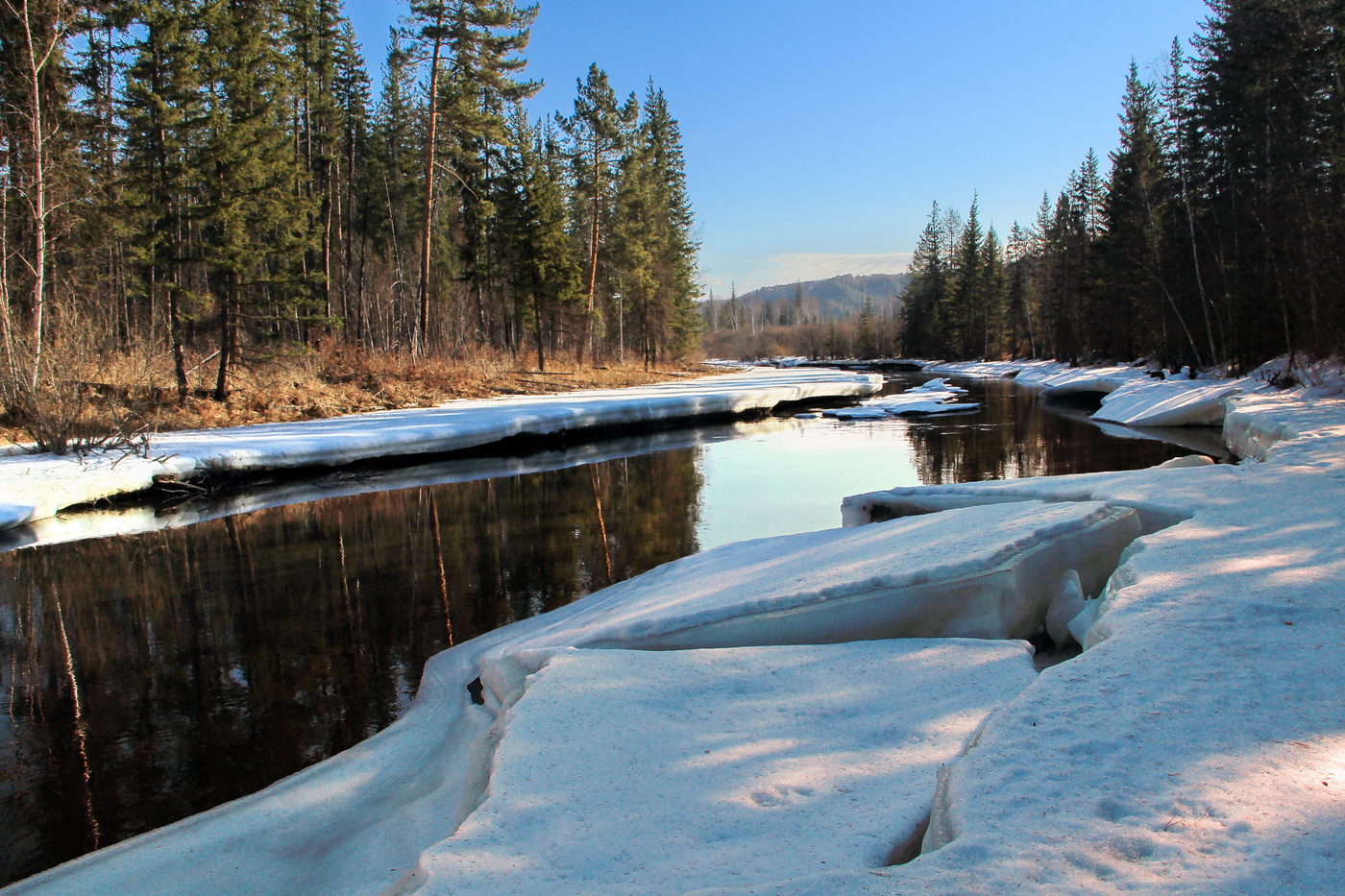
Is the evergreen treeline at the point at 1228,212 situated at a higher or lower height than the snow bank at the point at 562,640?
higher

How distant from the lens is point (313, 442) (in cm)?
1216

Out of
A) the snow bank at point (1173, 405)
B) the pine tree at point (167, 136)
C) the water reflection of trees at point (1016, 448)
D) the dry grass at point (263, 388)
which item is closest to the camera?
the dry grass at point (263, 388)

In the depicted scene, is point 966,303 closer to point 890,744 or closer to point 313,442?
point 313,442

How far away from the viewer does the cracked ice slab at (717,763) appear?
1986 mm

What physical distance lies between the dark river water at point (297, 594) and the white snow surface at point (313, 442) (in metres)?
0.47

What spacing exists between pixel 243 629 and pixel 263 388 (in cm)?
1194

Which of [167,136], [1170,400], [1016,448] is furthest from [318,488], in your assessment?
[1170,400]

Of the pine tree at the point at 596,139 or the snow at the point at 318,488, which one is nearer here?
the snow at the point at 318,488

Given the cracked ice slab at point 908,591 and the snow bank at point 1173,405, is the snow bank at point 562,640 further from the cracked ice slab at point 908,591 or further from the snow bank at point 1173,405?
the snow bank at point 1173,405

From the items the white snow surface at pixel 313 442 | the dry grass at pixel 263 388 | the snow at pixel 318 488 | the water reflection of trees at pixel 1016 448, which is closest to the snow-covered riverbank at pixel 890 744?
the snow at pixel 318 488

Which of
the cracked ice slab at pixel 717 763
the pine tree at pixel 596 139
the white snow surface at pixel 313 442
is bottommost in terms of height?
the cracked ice slab at pixel 717 763

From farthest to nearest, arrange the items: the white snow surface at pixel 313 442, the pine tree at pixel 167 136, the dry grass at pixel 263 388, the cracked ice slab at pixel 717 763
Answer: the pine tree at pixel 167 136
the dry grass at pixel 263 388
the white snow surface at pixel 313 442
the cracked ice slab at pixel 717 763

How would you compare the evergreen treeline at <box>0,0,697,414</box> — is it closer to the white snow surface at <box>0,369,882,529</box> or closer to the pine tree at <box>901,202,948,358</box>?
the white snow surface at <box>0,369,882,529</box>

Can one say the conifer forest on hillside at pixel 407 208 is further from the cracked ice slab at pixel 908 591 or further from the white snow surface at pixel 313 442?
the cracked ice slab at pixel 908 591
